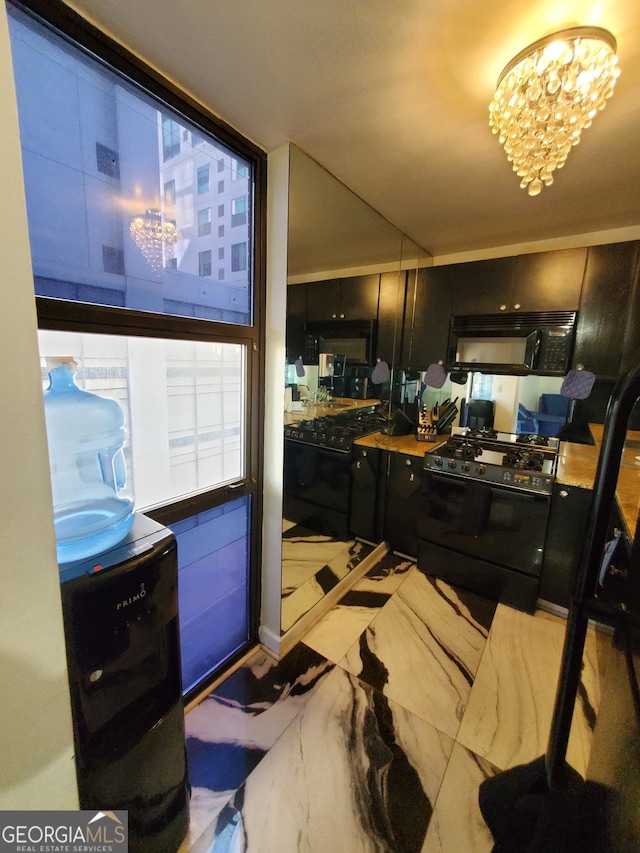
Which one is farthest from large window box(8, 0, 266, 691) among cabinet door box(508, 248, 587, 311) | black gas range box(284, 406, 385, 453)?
cabinet door box(508, 248, 587, 311)

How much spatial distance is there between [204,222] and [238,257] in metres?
0.18

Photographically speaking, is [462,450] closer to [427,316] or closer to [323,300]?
[427,316]

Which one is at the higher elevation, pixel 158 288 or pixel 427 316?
pixel 427 316

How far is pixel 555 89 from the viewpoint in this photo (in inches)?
37.2

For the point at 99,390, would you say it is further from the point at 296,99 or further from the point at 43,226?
the point at 296,99

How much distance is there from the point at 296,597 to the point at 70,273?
1769 mm

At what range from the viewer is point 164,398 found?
135 centimetres

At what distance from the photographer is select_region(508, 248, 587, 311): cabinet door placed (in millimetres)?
2061

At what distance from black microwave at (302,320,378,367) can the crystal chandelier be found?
3.42 feet

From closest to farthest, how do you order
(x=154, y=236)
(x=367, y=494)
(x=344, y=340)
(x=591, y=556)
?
(x=591, y=556) → (x=154, y=236) → (x=344, y=340) → (x=367, y=494)

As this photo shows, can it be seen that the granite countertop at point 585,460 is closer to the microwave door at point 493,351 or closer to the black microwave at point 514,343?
the black microwave at point 514,343

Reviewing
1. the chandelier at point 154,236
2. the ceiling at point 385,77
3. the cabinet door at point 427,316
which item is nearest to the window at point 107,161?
the chandelier at point 154,236

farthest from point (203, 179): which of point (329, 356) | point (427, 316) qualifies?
point (427, 316)

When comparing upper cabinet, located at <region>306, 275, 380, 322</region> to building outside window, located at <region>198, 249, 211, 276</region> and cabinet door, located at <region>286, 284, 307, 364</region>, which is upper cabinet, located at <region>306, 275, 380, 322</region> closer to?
cabinet door, located at <region>286, 284, 307, 364</region>
